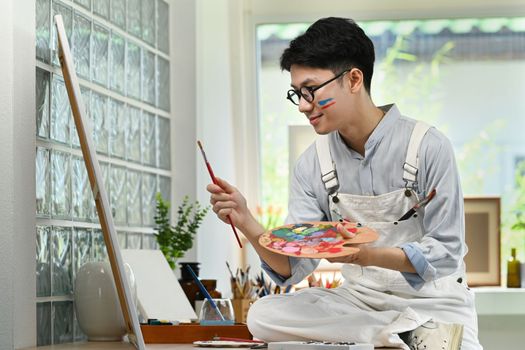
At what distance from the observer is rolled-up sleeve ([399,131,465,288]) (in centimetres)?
234

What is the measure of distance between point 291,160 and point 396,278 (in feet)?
8.98

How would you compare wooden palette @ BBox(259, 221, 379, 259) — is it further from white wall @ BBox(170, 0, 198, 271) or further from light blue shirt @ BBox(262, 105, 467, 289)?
white wall @ BBox(170, 0, 198, 271)

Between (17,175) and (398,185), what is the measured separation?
1065mm

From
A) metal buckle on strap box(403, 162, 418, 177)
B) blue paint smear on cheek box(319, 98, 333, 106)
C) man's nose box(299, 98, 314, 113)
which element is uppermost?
blue paint smear on cheek box(319, 98, 333, 106)

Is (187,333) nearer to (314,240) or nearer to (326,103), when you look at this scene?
(314,240)

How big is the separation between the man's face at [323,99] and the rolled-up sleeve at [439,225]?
0.87 ft

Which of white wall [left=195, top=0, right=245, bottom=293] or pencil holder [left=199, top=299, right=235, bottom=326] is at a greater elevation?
white wall [left=195, top=0, right=245, bottom=293]

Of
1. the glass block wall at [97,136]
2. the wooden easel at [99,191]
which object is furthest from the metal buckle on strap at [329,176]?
the glass block wall at [97,136]

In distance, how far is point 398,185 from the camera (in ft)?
8.38

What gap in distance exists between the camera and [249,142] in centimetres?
528

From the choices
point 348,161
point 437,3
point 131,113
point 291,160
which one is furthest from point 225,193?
point 437,3

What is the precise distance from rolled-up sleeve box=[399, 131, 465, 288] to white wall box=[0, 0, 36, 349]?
105 centimetres

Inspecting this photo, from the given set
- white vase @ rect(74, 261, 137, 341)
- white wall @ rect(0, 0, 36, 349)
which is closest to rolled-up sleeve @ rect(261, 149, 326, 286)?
white vase @ rect(74, 261, 137, 341)

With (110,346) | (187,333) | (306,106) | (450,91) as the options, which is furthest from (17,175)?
(450,91)
